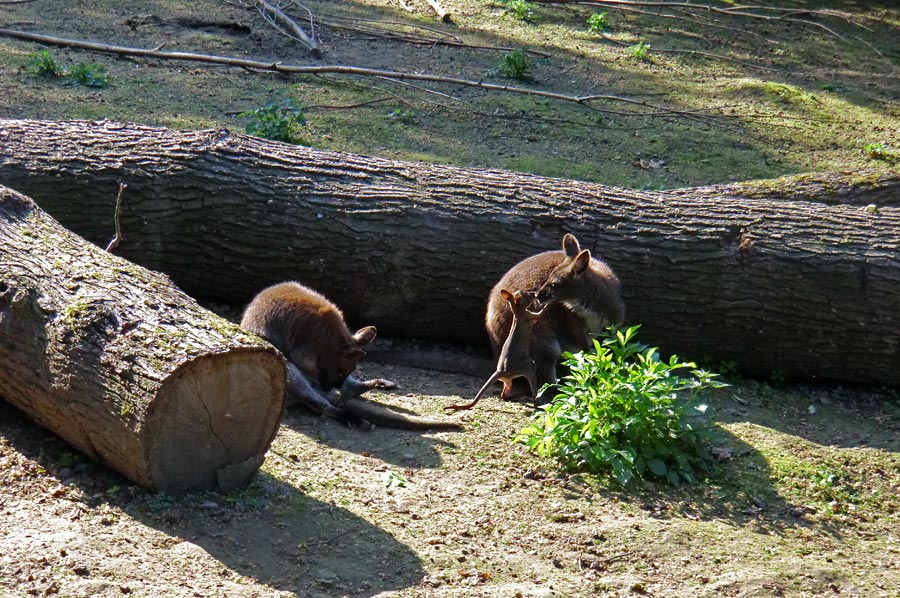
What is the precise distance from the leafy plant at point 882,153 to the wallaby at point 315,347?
315 inches

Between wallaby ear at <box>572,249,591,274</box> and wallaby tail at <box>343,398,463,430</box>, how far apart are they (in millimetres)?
1339

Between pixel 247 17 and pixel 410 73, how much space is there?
338cm

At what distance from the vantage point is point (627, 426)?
5.75m

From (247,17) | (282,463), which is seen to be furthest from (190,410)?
(247,17)

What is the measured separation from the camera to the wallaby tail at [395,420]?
6.35 metres

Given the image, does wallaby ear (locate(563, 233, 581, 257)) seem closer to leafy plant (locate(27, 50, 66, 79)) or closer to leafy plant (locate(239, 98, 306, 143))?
leafy plant (locate(239, 98, 306, 143))

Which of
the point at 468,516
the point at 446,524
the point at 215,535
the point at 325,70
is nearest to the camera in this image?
the point at 215,535

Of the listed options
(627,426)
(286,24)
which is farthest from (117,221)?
(286,24)

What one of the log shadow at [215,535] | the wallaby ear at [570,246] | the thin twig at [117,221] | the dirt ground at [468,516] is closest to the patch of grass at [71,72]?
the dirt ground at [468,516]

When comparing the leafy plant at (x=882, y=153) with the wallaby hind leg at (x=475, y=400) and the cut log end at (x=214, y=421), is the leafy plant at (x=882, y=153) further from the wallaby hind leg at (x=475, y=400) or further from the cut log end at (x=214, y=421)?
the cut log end at (x=214, y=421)

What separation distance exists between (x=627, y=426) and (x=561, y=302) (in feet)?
4.67

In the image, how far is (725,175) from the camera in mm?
11453

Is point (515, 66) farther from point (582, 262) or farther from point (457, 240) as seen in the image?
point (582, 262)

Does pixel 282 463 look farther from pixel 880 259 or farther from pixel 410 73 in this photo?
pixel 410 73
